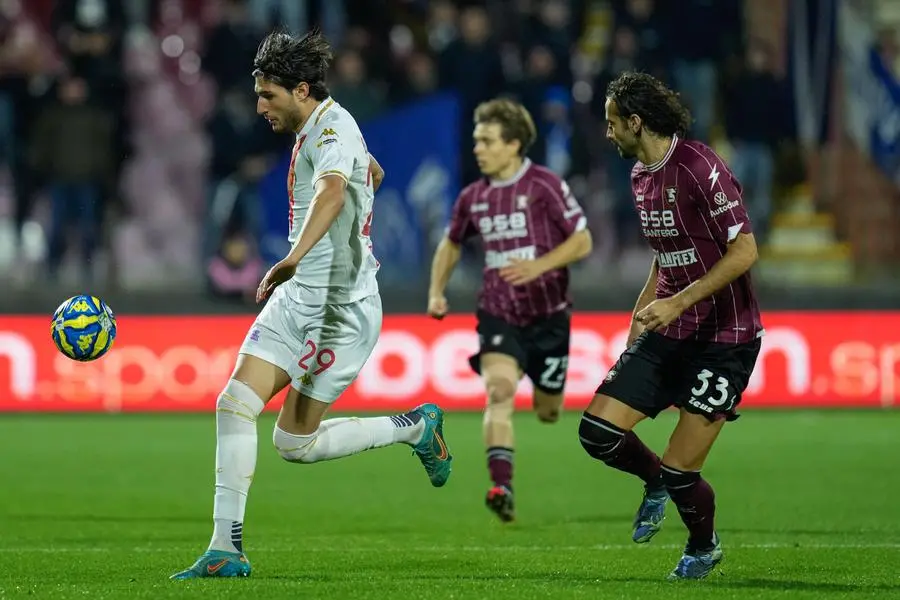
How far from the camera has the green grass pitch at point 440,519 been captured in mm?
6824

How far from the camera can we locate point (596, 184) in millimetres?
17672

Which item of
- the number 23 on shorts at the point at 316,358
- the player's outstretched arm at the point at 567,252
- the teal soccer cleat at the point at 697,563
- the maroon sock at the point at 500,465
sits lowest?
the maroon sock at the point at 500,465

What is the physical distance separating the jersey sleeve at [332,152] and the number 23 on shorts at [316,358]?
0.78m

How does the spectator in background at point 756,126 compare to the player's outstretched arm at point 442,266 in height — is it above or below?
above

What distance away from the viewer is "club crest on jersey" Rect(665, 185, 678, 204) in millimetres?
7094

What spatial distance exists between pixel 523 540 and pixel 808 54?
35.4 feet

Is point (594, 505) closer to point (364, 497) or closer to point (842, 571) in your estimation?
point (364, 497)

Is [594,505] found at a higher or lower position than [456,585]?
lower

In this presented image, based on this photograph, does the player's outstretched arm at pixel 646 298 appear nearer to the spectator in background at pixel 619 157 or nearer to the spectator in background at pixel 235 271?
the spectator in background at pixel 235 271

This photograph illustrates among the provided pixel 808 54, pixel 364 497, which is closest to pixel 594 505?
pixel 364 497

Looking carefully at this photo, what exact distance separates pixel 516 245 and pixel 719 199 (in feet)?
10.8

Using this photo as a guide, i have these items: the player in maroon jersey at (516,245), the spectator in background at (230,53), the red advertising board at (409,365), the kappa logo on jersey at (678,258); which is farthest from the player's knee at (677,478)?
the spectator in background at (230,53)

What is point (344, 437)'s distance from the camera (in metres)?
7.57

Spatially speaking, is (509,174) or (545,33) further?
(545,33)
